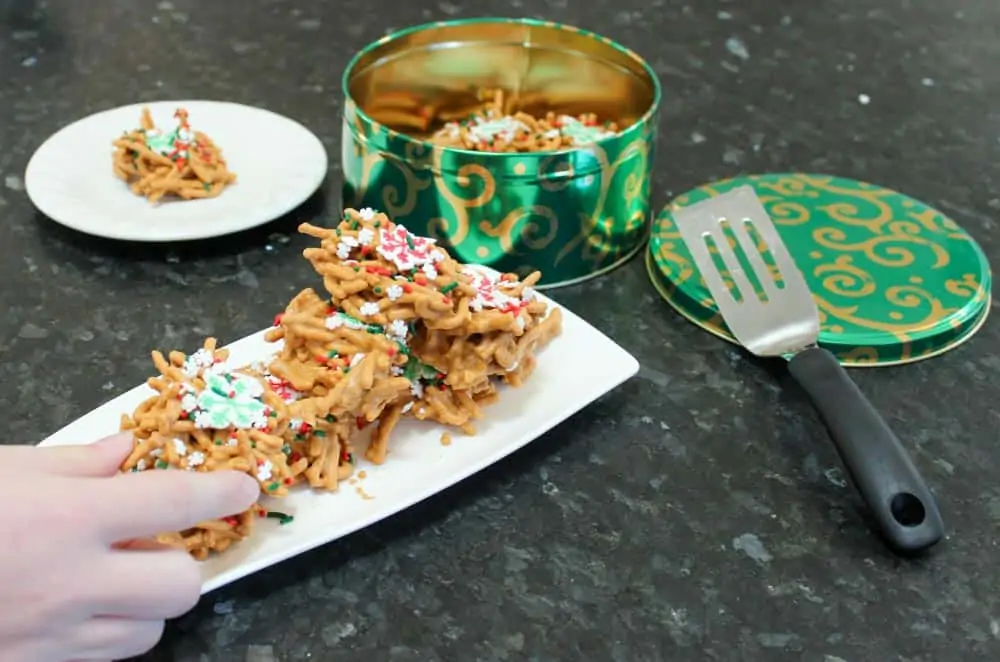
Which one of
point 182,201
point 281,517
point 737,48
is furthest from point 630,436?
point 737,48

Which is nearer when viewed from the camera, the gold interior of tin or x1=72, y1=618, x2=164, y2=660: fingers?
x1=72, y1=618, x2=164, y2=660: fingers

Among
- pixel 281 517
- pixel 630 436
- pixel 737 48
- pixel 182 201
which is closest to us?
pixel 281 517

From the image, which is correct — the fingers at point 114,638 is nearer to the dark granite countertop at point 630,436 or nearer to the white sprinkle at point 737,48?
the dark granite countertop at point 630,436

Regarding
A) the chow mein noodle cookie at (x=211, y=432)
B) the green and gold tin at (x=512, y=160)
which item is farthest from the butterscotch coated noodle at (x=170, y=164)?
the chow mein noodle cookie at (x=211, y=432)

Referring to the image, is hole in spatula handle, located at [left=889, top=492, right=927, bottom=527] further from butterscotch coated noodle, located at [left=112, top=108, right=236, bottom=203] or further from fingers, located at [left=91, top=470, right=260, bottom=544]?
butterscotch coated noodle, located at [left=112, top=108, right=236, bottom=203]

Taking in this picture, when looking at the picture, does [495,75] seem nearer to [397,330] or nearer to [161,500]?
[397,330]

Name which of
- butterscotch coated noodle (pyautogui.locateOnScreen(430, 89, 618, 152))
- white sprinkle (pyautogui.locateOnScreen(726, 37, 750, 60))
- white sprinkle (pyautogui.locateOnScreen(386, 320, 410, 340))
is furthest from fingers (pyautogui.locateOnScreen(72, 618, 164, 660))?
white sprinkle (pyautogui.locateOnScreen(726, 37, 750, 60))
